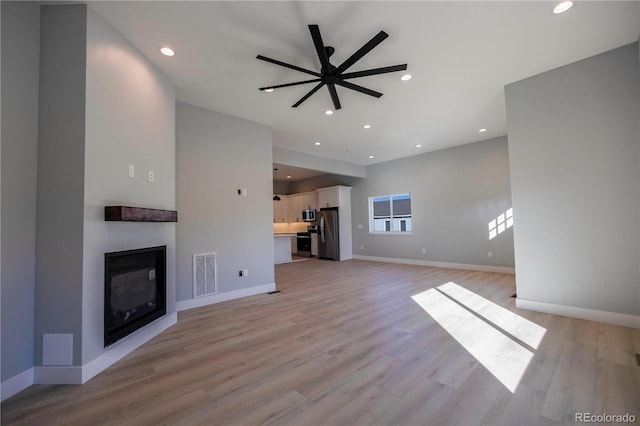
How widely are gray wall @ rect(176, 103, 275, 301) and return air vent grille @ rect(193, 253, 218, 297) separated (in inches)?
2.7

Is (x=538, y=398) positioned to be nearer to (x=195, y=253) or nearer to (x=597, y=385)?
(x=597, y=385)

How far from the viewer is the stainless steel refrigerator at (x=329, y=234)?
27.5ft

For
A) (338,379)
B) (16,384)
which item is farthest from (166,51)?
(338,379)

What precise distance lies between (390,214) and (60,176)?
283 inches

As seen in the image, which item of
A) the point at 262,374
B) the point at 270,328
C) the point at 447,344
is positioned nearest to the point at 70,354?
the point at 262,374

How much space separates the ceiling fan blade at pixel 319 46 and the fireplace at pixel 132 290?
2509 millimetres

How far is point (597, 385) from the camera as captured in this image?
1814mm

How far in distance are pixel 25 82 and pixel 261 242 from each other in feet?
10.6

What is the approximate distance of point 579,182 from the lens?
3035mm

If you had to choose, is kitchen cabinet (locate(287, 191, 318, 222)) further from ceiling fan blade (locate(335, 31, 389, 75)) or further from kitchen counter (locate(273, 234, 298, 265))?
ceiling fan blade (locate(335, 31, 389, 75))

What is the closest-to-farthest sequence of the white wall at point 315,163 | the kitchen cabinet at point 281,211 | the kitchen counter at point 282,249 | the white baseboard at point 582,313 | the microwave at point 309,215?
the white baseboard at point 582,313
the white wall at point 315,163
the kitchen counter at point 282,249
the microwave at point 309,215
the kitchen cabinet at point 281,211

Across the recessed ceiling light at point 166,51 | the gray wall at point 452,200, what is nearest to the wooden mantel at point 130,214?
the recessed ceiling light at point 166,51

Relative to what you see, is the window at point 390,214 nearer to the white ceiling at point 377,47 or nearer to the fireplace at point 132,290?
the white ceiling at point 377,47

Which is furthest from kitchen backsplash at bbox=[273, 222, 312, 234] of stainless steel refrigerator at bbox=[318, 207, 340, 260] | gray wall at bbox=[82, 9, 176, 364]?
gray wall at bbox=[82, 9, 176, 364]
